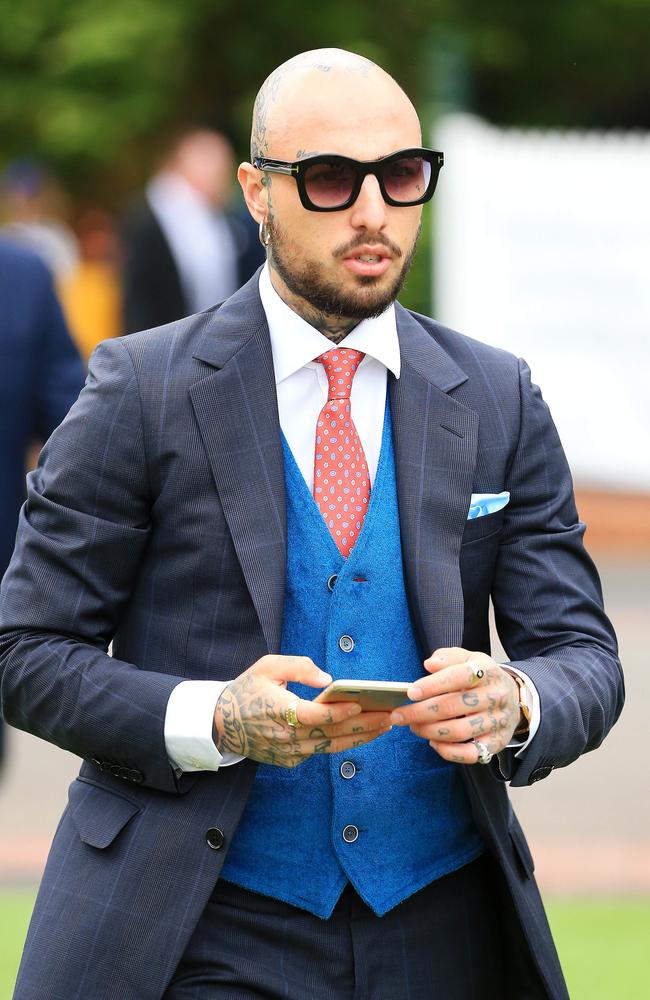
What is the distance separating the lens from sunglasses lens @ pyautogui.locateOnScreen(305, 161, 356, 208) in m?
2.66

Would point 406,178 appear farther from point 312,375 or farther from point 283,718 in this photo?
point 283,718

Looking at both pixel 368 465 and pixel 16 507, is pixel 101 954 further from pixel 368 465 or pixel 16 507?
pixel 16 507

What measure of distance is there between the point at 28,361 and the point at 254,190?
2470 millimetres

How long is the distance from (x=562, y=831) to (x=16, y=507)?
2.50 metres

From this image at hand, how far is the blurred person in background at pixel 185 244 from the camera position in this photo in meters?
9.83

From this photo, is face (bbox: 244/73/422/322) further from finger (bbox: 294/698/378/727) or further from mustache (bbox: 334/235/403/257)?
finger (bbox: 294/698/378/727)

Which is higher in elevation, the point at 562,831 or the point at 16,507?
the point at 16,507

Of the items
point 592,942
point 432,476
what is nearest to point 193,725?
point 432,476

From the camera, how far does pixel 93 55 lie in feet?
65.2

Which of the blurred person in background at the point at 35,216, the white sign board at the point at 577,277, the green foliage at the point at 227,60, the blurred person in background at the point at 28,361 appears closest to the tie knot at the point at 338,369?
the blurred person in background at the point at 28,361

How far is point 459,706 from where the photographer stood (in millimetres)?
2424

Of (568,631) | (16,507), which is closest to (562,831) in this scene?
(16,507)

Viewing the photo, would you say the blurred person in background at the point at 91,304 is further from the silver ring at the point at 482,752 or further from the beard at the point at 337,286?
the silver ring at the point at 482,752

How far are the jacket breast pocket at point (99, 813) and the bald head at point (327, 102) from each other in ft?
3.22
